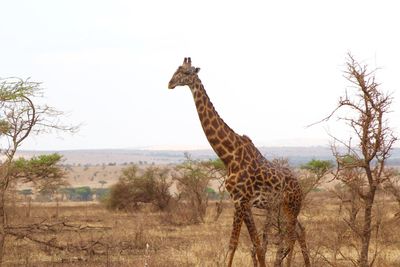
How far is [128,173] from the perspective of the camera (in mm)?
31281

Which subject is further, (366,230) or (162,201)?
(162,201)

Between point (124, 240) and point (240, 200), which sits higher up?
point (240, 200)

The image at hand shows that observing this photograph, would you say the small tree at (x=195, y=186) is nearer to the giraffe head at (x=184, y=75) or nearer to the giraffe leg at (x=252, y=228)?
the giraffe leg at (x=252, y=228)

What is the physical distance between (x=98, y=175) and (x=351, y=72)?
84.5 meters

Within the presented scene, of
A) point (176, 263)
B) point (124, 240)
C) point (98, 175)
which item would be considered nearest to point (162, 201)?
point (124, 240)

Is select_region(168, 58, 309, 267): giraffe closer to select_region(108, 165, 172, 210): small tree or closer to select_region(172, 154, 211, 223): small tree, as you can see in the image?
select_region(172, 154, 211, 223): small tree

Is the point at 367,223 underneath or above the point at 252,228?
above

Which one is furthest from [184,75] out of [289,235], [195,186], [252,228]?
[195,186]

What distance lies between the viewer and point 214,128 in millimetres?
8602

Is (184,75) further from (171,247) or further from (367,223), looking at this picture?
(171,247)

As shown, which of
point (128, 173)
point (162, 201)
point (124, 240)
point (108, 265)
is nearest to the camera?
point (108, 265)

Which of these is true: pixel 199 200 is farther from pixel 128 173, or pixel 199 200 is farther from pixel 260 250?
pixel 260 250

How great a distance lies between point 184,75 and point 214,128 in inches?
31.8

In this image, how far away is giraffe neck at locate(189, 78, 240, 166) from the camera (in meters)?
8.44
